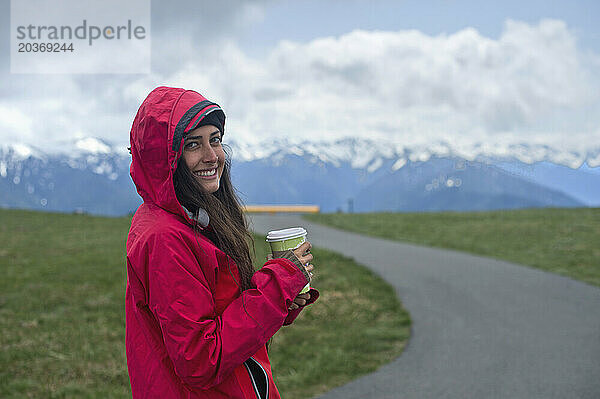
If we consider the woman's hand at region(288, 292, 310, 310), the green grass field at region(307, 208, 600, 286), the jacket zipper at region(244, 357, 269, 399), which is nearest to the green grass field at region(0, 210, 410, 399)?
the jacket zipper at region(244, 357, 269, 399)

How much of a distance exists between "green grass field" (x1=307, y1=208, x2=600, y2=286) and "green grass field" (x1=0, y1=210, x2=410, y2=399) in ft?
13.7

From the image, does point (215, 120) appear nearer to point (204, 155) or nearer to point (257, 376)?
point (204, 155)

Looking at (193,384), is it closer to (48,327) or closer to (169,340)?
(169,340)

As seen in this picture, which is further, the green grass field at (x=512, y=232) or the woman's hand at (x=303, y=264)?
the green grass field at (x=512, y=232)

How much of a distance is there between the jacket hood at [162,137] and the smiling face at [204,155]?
0.07m

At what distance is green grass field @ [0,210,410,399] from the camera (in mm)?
5215

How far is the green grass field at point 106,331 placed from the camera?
5.21m

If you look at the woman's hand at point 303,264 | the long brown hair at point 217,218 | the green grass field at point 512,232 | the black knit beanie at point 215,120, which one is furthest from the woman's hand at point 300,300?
the green grass field at point 512,232

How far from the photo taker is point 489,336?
6336mm

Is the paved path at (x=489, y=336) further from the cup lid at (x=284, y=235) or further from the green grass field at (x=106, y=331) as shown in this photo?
the cup lid at (x=284, y=235)

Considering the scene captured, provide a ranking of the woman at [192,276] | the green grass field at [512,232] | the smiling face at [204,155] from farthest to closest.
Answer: the green grass field at [512,232]
the smiling face at [204,155]
the woman at [192,276]

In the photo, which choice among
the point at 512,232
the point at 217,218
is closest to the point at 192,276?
the point at 217,218

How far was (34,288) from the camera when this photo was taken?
9.70 m

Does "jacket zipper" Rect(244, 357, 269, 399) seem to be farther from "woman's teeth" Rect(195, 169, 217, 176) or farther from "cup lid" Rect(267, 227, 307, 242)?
"woman's teeth" Rect(195, 169, 217, 176)
